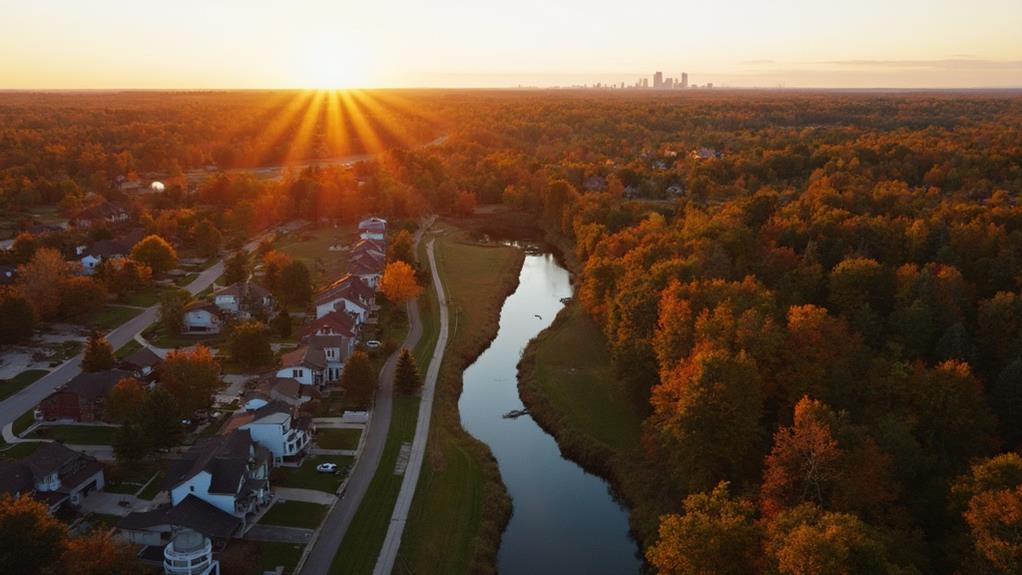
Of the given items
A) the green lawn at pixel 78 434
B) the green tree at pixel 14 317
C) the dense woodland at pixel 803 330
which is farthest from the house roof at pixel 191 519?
the green tree at pixel 14 317

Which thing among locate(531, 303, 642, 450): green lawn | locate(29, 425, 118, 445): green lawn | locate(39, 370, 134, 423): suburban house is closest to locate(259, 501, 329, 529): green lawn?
locate(29, 425, 118, 445): green lawn

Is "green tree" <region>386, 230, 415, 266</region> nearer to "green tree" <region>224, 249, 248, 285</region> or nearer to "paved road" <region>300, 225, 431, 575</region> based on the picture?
"green tree" <region>224, 249, 248, 285</region>

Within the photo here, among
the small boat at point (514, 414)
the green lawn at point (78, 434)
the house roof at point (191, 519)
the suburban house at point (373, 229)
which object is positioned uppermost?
the suburban house at point (373, 229)

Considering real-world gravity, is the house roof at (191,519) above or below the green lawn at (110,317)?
below

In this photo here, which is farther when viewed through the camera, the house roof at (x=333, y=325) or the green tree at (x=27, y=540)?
the house roof at (x=333, y=325)

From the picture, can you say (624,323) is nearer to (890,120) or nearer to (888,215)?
(888,215)

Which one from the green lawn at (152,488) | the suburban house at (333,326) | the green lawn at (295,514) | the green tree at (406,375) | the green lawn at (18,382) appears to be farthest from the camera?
the suburban house at (333,326)

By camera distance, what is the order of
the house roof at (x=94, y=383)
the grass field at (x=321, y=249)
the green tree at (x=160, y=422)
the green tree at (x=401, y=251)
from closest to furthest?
the green tree at (x=160, y=422)
the house roof at (x=94, y=383)
the green tree at (x=401, y=251)
the grass field at (x=321, y=249)

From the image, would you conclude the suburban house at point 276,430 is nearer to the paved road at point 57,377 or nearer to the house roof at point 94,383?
the house roof at point 94,383
